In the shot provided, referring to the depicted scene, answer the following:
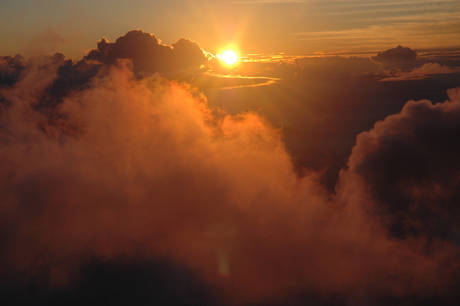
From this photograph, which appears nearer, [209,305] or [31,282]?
[209,305]

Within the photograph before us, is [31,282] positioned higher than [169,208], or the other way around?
[169,208]

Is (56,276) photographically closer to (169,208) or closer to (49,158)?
(169,208)

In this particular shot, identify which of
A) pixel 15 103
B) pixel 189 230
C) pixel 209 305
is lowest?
pixel 209 305

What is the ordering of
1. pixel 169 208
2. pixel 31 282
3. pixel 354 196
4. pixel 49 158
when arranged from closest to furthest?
pixel 31 282 < pixel 169 208 < pixel 49 158 < pixel 354 196

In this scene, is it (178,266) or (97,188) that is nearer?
(178,266)

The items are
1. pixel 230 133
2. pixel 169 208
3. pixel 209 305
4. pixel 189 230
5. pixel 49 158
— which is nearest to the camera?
pixel 209 305

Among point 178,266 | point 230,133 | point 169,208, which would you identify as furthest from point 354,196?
point 178,266

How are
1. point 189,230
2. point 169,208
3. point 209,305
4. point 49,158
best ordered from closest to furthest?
point 209,305
point 189,230
point 169,208
point 49,158

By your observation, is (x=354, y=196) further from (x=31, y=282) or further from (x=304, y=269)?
(x=31, y=282)

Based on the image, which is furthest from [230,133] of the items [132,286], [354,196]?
[132,286]
